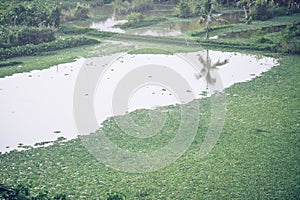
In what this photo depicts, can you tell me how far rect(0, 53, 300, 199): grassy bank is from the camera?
1058 cm

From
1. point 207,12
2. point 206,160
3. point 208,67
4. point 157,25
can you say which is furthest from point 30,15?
point 206,160

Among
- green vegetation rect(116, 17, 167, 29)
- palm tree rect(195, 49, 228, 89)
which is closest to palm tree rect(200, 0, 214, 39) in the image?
palm tree rect(195, 49, 228, 89)

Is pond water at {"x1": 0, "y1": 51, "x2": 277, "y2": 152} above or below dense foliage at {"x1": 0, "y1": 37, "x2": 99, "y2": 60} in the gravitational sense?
below

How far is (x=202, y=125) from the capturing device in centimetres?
1484

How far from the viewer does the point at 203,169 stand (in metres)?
11.7

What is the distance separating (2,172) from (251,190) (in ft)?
23.9

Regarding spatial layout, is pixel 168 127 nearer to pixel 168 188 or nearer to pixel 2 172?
pixel 168 188

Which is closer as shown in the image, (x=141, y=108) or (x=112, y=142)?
(x=112, y=142)

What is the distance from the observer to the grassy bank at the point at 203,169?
10.6 metres

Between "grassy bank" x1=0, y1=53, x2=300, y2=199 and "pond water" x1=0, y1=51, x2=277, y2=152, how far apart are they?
2100 millimetres

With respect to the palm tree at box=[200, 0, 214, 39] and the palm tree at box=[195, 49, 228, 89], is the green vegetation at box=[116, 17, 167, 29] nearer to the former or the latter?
the palm tree at box=[200, 0, 214, 39]

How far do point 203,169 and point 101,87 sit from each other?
33.1 ft

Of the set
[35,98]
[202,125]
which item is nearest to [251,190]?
[202,125]

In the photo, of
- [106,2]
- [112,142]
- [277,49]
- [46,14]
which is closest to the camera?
[112,142]
